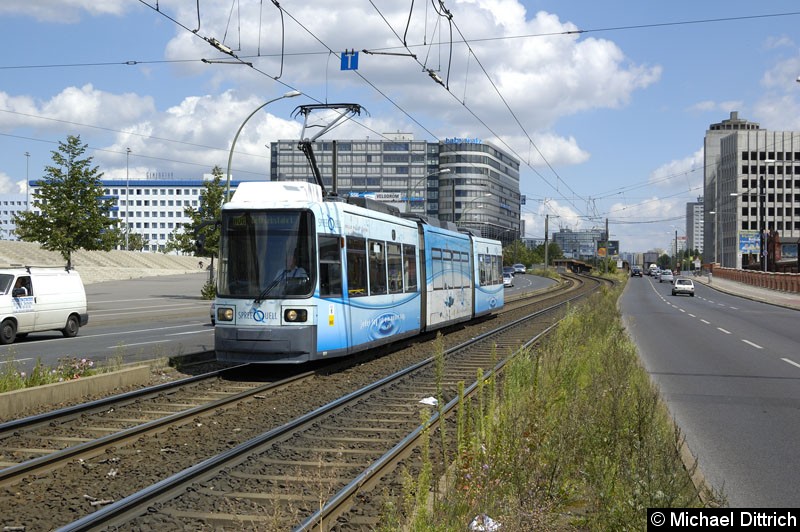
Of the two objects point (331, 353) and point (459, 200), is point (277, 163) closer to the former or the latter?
point (459, 200)

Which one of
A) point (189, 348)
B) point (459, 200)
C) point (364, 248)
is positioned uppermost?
point (459, 200)

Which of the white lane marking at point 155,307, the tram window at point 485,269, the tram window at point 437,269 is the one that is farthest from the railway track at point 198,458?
the white lane marking at point 155,307

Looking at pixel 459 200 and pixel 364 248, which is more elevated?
pixel 459 200

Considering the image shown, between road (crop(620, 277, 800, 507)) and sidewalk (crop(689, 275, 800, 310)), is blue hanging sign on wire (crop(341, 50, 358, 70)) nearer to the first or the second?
road (crop(620, 277, 800, 507))

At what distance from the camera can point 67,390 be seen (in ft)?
37.4

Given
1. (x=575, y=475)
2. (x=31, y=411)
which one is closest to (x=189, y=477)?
(x=575, y=475)

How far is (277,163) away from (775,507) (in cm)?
15432

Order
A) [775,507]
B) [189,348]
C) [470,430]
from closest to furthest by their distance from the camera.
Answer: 1. [775,507]
2. [470,430]
3. [189,348]

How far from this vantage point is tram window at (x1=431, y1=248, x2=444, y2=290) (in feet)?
67.9

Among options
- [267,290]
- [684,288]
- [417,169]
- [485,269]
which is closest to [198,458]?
[267,290]

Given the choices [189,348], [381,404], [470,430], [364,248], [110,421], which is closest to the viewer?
[470,430]

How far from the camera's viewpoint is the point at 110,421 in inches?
391

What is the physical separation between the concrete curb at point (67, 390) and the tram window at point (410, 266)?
6.62 metres

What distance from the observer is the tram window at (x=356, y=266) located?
14.6 m
